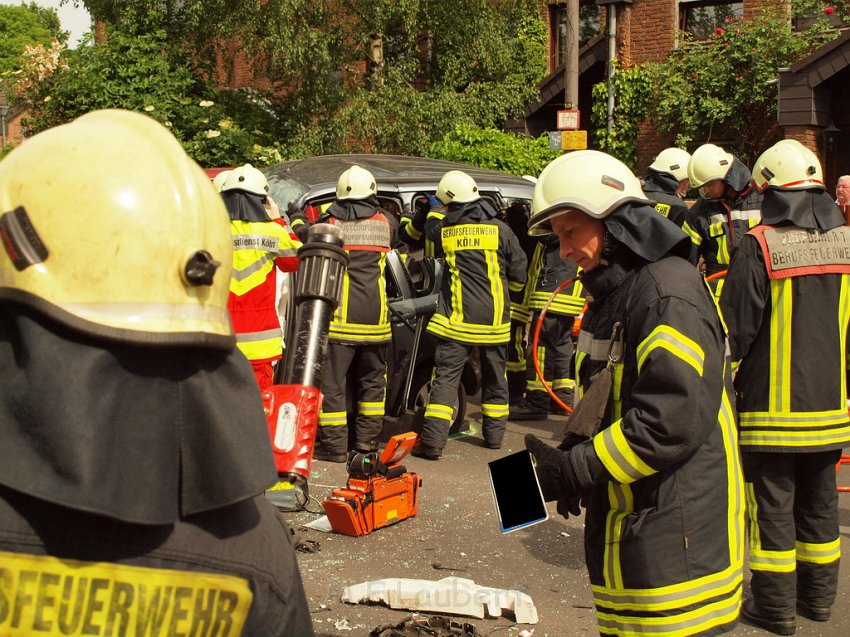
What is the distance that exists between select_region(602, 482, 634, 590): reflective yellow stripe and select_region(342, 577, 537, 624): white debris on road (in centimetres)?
190

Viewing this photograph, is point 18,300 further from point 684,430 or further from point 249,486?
point 684,430

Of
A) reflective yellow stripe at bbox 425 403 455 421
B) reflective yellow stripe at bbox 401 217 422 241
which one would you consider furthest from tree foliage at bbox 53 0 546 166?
reflective yellow stripe at bbox 425 403 455 421

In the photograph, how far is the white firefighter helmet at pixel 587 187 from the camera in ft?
10.1

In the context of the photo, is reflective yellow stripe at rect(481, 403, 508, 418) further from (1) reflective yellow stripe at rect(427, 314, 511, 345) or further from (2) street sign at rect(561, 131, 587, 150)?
(2) street sign at rect(561, 131, 587, 150)

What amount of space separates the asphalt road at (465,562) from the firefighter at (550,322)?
7.70 feet

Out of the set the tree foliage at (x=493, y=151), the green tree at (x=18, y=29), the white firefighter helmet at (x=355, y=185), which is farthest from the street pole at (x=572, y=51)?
the green tree at (x=18, y=29)

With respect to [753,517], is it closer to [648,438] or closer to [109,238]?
[648,438]

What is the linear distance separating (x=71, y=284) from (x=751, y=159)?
17991mm

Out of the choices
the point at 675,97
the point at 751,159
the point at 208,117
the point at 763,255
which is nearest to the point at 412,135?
the point at 208,117

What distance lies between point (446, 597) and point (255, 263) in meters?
3.04

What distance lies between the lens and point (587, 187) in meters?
3.10

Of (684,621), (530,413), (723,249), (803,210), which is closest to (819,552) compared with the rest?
(803,210)

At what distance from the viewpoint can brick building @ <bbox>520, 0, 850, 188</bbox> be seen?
53.0 ft

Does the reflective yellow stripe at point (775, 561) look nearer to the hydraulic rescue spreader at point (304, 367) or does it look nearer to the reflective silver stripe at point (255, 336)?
the hydraulic rescue spreader at point (304, 367)
